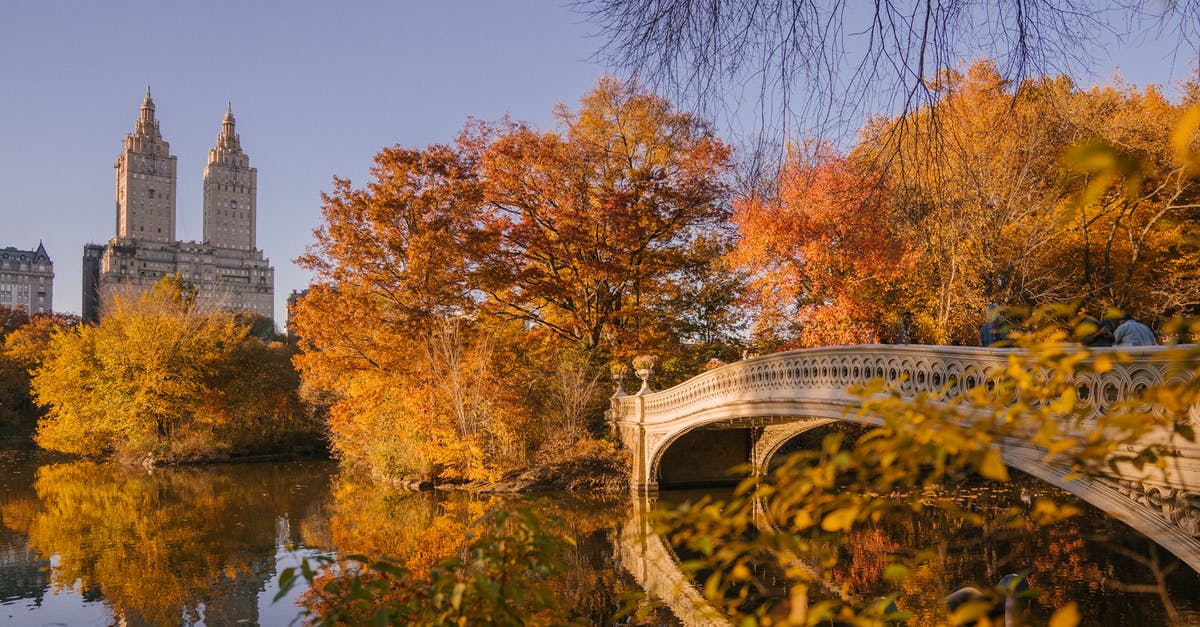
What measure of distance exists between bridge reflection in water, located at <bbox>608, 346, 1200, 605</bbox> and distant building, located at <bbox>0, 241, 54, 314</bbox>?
116 m

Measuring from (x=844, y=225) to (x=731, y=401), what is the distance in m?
4.98

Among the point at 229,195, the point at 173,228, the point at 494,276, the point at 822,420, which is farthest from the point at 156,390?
the point at 229,195

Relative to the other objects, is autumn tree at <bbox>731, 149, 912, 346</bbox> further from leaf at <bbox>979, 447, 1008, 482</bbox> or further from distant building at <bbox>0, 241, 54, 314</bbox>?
distant building at <bbox>0, 241, 54, 314</bbox>

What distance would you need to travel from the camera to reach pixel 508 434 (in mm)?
18750

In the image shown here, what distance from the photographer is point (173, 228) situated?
4614 inches

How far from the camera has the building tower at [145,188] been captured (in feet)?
373

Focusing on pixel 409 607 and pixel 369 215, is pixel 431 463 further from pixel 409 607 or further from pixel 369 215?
pixel 409 607

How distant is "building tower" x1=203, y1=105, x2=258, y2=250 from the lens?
400 feet

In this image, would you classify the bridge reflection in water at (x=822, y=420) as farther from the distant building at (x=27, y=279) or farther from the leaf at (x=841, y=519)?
the distant building at (x=27, y=279)

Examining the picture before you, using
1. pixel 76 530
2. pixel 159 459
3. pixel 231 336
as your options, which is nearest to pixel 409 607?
pixel 76 530

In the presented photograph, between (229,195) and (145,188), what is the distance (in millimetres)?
11443

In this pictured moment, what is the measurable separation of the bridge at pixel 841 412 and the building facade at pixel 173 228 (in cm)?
9631

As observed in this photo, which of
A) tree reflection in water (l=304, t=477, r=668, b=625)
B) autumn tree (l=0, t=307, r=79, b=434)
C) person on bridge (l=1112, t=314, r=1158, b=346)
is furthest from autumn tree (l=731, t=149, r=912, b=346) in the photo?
autumn tree (l=0, t=307, r=79, b=434)

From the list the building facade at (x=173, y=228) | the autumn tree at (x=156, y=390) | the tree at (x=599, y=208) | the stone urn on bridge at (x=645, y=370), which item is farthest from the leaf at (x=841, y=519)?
the building facade at (x=173, y=228)
